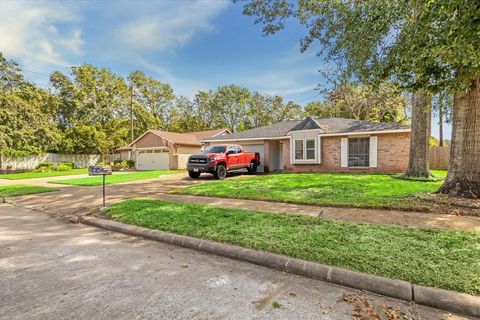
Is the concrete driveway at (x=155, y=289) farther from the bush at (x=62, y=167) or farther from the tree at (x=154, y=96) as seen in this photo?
the tree at (x=154, y=96)

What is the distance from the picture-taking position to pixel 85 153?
31.6m

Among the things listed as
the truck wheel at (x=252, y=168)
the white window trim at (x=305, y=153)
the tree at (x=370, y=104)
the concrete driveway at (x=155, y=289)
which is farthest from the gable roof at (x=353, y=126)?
the concrete driveway at (x=155, y=289)

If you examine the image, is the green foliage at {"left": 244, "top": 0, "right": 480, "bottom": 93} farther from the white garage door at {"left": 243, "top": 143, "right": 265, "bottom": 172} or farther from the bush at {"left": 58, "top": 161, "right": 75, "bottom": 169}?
the bush at {"left": 58, "top": 161, "right": 75, "bottom": 169}

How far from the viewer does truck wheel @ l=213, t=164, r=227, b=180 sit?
46.0 ft

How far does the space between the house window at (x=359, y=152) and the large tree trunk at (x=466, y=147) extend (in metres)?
8.47

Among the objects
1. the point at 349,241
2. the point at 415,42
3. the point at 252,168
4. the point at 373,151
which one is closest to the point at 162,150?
the point at 252,168

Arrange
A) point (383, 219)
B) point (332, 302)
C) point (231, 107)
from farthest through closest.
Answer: point (231, 107), point (383, 219), point (332, 302)

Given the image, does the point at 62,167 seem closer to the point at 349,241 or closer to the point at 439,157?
the point at 349,241

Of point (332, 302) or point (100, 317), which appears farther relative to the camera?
point (332, 302)

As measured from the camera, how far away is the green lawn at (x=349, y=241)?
114 inches

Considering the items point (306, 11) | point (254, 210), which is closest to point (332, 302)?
point (254, 210)

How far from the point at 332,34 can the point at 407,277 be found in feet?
33.3

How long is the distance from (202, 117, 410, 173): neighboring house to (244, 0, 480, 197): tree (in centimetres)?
767

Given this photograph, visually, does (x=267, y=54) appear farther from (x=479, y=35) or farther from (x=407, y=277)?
(x=407, y=277)
